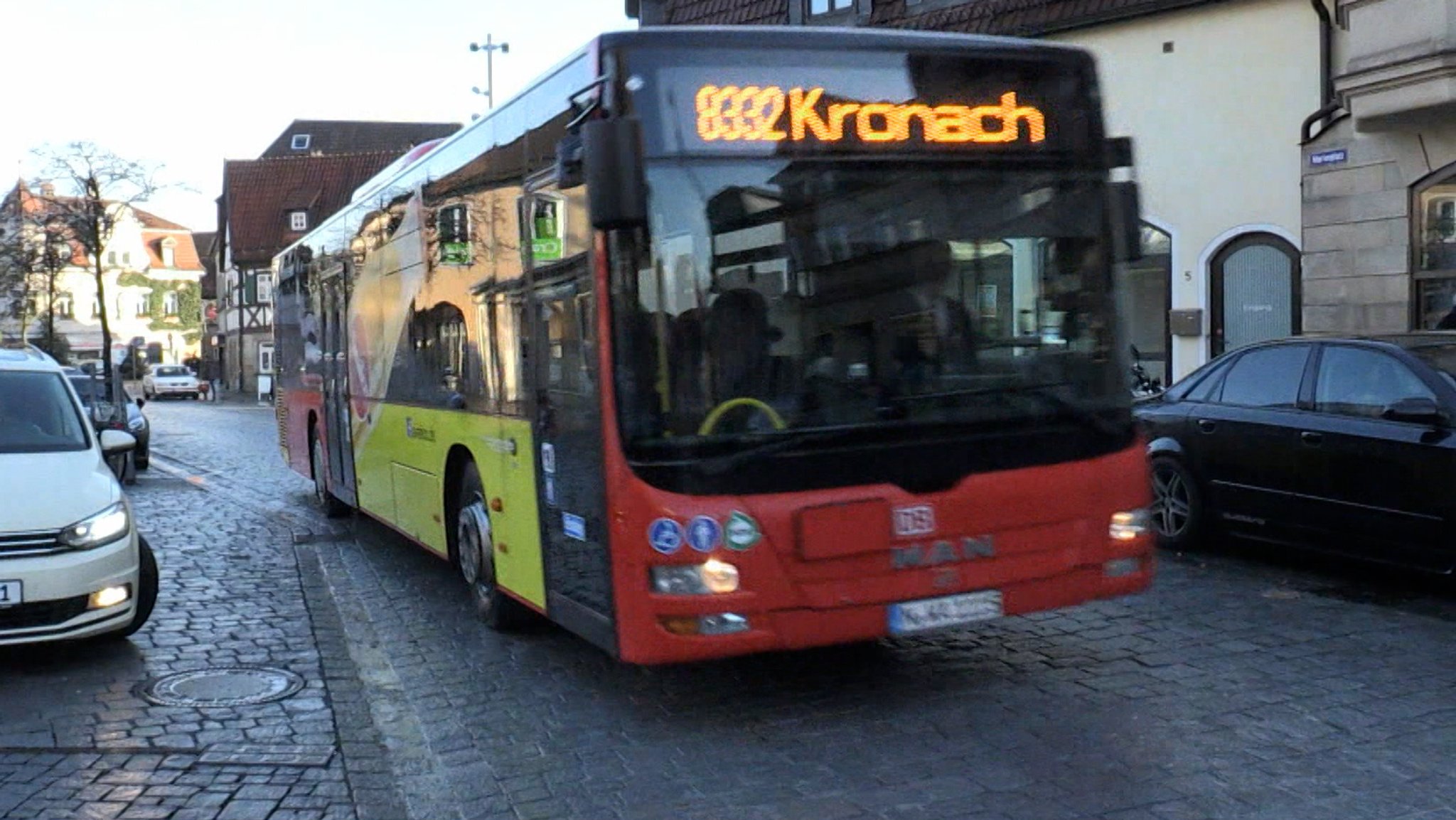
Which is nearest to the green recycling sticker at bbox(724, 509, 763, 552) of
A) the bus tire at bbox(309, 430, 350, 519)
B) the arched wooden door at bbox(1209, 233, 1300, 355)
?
the bus tire at bbox(309, 430, 350, 519)

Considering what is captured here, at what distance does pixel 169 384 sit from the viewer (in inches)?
2584

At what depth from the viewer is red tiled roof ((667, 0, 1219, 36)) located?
18359 millimetres

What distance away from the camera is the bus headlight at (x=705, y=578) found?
19.1 feet

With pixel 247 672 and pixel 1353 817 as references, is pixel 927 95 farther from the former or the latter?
pixel 247 672

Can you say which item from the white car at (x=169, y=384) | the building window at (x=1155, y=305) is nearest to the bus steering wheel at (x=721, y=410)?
the building window at (x=1155, y=305)

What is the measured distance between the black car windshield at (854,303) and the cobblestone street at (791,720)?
1.29 meters

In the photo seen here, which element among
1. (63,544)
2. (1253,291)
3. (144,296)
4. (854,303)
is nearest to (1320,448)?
(854,303)

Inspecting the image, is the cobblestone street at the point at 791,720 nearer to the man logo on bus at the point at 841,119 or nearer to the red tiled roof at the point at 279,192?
the man logo on bus at the point at 841,119

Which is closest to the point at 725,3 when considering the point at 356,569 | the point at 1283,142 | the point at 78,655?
the point at 1283,142

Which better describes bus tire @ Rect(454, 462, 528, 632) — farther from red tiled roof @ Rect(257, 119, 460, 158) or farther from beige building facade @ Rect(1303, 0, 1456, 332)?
red tiled roof @ Rect(257, 119, 460, 158)

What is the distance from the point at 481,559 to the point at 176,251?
389 feet

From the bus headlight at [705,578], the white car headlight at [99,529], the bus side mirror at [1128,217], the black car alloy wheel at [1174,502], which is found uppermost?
the bus side mirror at [1128,217]

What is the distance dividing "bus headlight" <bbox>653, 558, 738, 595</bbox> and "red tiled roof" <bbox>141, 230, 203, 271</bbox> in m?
115

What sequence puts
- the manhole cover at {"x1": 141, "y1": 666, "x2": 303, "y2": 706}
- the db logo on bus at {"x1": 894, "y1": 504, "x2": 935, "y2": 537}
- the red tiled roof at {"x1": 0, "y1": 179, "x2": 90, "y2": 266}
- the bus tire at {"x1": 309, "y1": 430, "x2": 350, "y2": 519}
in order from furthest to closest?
the red tiled roof at {"x1": 0, "y1": 179, "x2": 90, "y2": 266} → the bus tire at {"x1": 309, "y1": 430, "x2": 350, "y2": 519} → the manhole cover at {"x1": 141, "y1": 666, "x2": 303, "y2": 706} → the db logo on bus at {"x1": 894, "y1": 504, "x2": 935, "y2": 537}
